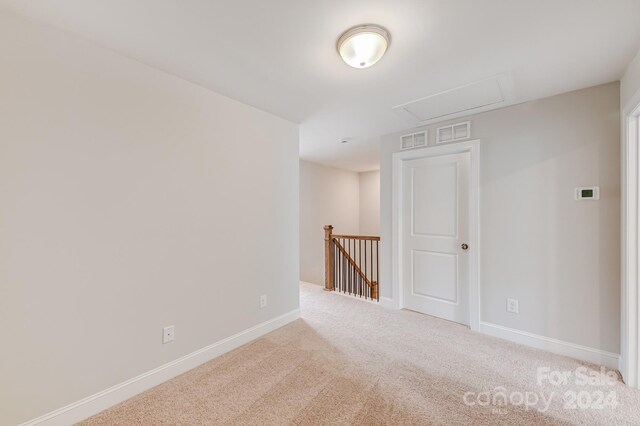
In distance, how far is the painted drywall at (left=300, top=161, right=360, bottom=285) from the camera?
5.31 metres

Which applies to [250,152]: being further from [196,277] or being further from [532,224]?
[532,224]

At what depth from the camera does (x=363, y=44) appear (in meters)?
1.57

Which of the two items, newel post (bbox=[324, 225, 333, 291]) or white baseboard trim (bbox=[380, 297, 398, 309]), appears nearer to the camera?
white baseboard trim (bbox=[380, 297, 398, 309])

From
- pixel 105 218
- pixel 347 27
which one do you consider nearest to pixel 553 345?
pixel 347 27

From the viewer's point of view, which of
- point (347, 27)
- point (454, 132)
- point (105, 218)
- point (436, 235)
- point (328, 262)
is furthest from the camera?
point (328, 262)

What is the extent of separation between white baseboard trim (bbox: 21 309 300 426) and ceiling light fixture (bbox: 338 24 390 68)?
2440 mm

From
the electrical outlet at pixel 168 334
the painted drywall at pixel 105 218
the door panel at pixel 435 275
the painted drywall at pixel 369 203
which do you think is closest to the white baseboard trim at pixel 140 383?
the painted drywall at pixel 105 218

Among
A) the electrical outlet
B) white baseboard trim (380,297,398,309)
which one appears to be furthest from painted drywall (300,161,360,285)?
the electrical outlet

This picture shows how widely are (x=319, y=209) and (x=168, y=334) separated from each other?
12.8 ft

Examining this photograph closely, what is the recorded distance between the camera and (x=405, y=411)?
1643 mm

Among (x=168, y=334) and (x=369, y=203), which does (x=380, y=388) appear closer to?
(x=168, y=334)

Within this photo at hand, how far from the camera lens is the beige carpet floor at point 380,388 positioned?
5.27ft

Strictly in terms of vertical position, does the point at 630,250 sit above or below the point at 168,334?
above

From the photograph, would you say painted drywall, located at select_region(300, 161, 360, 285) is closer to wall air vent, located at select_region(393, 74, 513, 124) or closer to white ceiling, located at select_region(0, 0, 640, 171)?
wall air vent, located at select_region(393, 74, 513, 124)
